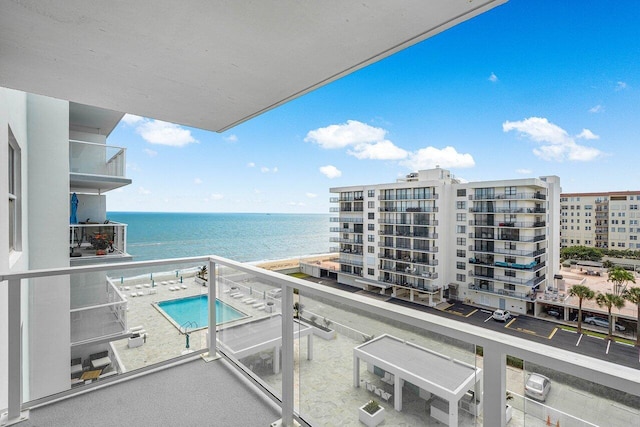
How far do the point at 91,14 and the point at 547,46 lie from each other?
164 ft

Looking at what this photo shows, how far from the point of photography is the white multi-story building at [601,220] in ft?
87.1

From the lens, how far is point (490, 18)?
33.2 m

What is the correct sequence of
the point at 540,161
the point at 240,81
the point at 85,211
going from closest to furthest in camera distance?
1. the point at 240,81
2. the point at 85,211
3. the point at 540,161

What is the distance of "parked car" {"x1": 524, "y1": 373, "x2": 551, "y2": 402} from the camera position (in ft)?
2.53

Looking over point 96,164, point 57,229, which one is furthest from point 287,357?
point 96,164

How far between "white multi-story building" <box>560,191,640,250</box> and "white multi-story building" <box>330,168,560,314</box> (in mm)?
8366

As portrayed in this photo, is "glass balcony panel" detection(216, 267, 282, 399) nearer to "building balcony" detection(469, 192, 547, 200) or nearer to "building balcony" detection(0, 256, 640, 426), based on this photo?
"building balcony" detection(0, 256, 640, 426)

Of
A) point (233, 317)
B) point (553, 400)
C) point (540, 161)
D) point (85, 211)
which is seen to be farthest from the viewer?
point (540, 161)

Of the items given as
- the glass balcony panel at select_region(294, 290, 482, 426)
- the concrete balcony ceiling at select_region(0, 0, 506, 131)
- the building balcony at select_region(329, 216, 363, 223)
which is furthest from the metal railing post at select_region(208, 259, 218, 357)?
the building balcony at select_region(329, 216, 363, 223)

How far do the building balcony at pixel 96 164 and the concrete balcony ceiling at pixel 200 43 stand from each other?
465 centimetres

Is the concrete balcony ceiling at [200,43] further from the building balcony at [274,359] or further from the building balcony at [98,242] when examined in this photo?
the building balcony at [98,242]

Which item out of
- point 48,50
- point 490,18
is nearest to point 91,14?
point 48,50

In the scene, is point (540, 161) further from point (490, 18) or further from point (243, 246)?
point (243, 246)

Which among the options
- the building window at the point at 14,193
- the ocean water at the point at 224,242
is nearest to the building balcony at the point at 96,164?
the building window at the point at 14,193
